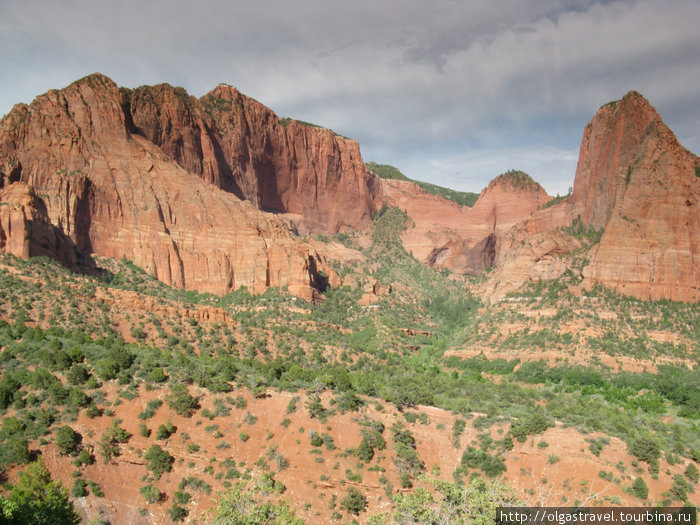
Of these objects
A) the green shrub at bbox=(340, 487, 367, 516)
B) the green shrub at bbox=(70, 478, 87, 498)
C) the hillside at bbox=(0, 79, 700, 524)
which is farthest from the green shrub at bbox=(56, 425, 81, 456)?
the green shrub at bbox=(340, 487, 367, 516)

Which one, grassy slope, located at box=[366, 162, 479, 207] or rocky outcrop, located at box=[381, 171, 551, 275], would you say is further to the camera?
grassy slope, located at box=[366, 162, 479, 207]

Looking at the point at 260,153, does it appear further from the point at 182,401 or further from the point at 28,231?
the point at 182,401

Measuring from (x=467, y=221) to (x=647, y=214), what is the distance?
62.3 metres

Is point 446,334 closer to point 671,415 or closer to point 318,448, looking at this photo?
point 671,415

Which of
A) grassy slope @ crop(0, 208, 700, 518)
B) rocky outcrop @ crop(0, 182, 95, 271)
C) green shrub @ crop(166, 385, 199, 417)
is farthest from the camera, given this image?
rocky outcrop @ crop(0, 182, 95, 271)

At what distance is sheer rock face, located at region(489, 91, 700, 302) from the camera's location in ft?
227

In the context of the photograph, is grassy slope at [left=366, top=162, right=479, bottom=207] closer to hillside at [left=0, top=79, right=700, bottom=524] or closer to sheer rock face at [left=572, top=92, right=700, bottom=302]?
hillside at [left=0, top=79, right=700, bottom=524]

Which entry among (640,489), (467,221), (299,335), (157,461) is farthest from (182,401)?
(467,221)

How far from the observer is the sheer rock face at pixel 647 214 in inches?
2726

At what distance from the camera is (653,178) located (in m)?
70.9

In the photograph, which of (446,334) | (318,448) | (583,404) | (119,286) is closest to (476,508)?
(318,448)

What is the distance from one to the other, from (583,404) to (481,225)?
272ft

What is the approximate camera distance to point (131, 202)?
78.9 meters

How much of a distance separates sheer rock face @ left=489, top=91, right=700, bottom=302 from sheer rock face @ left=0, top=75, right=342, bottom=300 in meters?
39.1
